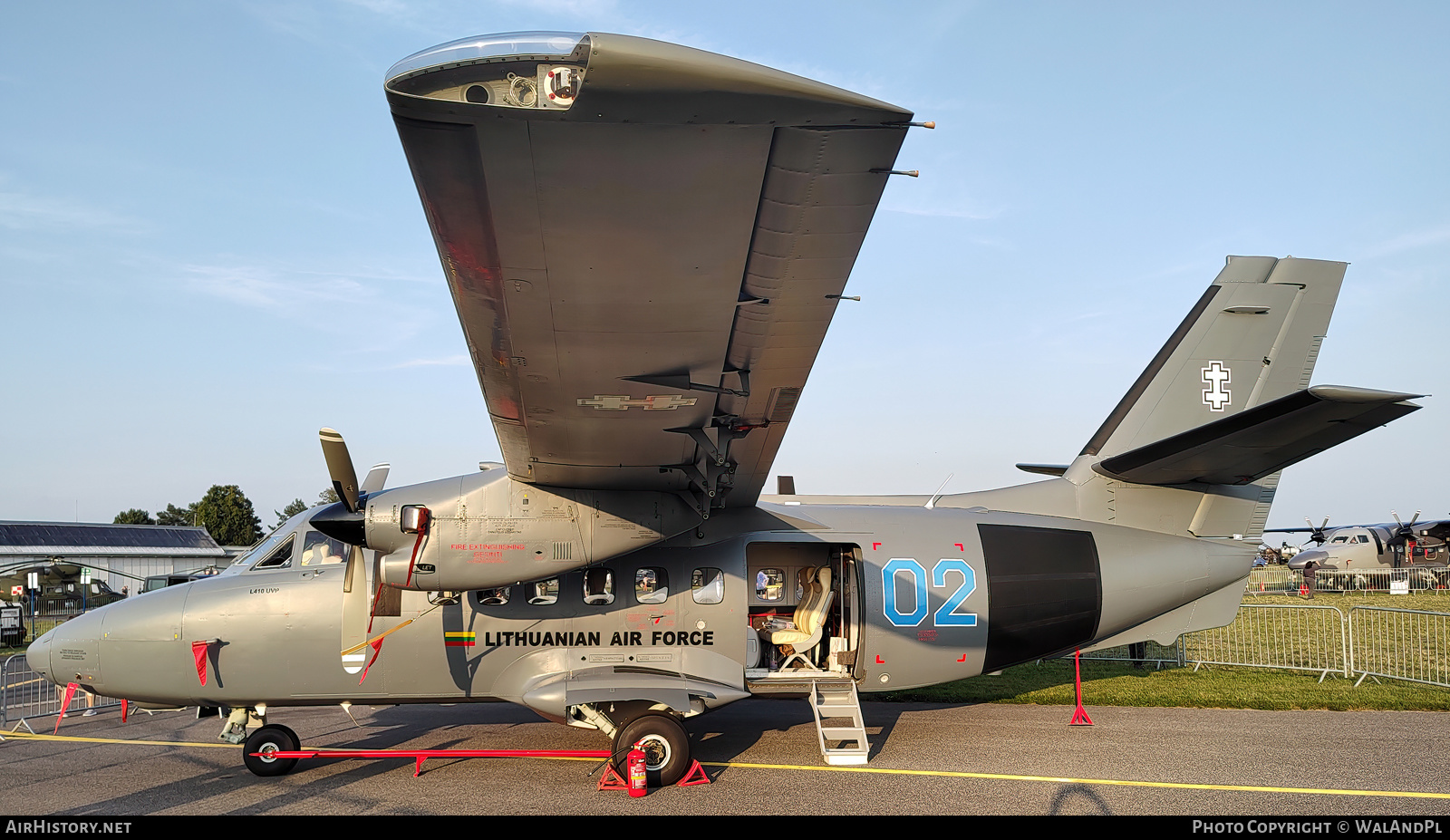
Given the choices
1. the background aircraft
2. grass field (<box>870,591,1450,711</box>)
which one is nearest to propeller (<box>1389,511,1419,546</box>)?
the background aircraft

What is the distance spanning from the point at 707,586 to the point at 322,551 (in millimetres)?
4258

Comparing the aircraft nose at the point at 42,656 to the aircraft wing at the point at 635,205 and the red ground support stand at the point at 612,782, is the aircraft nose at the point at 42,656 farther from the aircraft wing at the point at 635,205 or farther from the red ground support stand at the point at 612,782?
the aircraft wing at the point at 635,205

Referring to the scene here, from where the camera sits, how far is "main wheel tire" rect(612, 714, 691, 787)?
8.73 metres

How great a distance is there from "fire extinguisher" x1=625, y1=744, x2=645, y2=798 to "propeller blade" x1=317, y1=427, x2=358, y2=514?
12.1 ft

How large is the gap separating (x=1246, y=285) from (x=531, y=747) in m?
10.7

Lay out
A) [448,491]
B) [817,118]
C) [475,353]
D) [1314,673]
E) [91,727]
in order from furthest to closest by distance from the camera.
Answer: [1314,673] → [91,727] → [448,491] → [475,353] → [817,118]

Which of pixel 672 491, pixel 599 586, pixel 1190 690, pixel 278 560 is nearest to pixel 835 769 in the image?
pixel 599 586

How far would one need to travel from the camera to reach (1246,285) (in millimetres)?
11281

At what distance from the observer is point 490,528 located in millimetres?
8344

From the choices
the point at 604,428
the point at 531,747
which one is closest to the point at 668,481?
the point at 604,428

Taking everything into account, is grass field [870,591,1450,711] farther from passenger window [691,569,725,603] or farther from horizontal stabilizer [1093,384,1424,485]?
passenger window [691,569,725,603]

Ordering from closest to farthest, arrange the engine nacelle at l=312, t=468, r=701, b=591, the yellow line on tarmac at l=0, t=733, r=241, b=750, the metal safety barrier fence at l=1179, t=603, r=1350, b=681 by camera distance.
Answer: the engine nacelle at l=312, t=468, r=701, b=591
the yellow line on tarmac at l=0, t=733, r=241, b=750
the metal safety barrier fence at l=1179, t=603, r=1350, b=681

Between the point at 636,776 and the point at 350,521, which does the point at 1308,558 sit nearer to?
the point at 636,776
